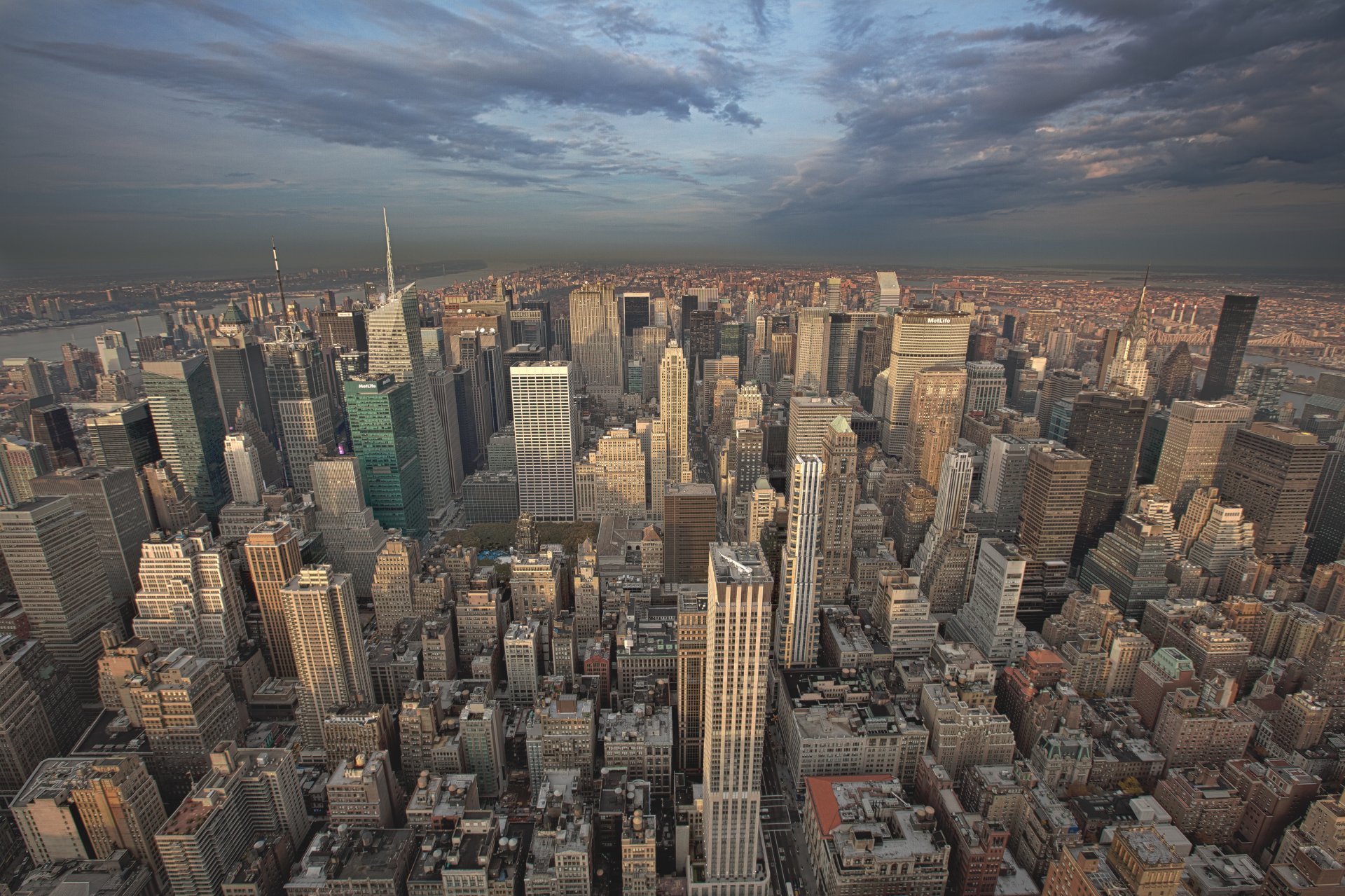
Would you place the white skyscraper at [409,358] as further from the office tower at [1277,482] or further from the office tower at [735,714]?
the office tower at [1277,482]

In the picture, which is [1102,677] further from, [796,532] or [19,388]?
[19,388]

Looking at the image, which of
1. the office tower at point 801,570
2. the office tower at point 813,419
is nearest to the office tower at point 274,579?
the office tower at point 801,570

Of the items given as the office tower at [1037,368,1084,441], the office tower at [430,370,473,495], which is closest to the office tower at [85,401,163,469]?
the office tower at [430,370,473,495]

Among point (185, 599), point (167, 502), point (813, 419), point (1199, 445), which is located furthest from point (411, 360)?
point (1199, 445)

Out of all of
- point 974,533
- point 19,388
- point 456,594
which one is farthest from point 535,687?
point 19,388

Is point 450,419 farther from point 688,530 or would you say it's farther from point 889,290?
point 889,290

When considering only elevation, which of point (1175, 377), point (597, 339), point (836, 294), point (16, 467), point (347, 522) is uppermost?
point (836, 294)
